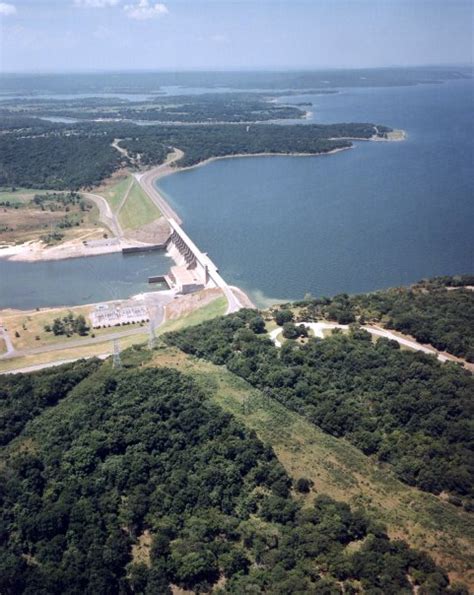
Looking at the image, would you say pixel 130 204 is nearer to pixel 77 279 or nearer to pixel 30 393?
pixel 77 279

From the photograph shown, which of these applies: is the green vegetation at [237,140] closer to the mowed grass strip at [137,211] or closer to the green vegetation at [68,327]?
the mowed grass strip at [137,211]

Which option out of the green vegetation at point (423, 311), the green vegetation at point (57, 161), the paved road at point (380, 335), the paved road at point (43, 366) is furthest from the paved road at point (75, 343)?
the green vegetation at point (57, 161)

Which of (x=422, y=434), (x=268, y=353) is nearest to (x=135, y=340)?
(x=268, y=353)

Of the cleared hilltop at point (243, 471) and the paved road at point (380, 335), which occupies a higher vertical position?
the paved road at point (380, 335)

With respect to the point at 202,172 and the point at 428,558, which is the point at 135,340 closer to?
the point at 428,558

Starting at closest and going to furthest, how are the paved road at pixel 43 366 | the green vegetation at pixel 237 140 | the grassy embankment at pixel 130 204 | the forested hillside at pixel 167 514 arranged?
the forested hillside at pixel 167 514 < the paved road at pixel 43 366 < the grassy embankment at pixel 130 204 < the green vegetation at pixel 237 140

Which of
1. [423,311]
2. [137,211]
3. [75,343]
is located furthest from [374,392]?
[137,211]
